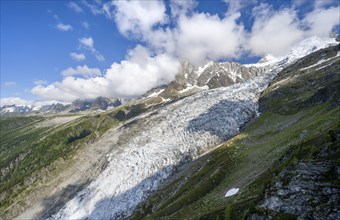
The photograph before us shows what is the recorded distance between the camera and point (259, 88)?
168125 mm

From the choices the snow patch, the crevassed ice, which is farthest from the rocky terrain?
the snow patch

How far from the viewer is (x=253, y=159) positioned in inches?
2655

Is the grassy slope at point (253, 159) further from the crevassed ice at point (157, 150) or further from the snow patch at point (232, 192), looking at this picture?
the crevassed ice at point (157, 150)

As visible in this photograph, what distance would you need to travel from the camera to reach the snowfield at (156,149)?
103 metres

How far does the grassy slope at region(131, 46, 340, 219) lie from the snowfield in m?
10.7

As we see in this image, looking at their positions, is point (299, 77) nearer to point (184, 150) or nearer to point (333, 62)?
point (333, 62)

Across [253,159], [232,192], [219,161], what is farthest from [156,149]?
→ [232,192]

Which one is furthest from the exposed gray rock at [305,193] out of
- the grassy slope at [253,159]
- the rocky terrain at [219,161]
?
the grassy slope at [253,159]

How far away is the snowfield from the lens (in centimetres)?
10256

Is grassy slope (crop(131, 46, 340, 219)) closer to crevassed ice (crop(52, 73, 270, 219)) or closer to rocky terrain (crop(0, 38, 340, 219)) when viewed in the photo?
rocky terrain (crop(0, 38, 340, 219))

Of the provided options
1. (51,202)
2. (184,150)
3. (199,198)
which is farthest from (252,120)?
(51,202)

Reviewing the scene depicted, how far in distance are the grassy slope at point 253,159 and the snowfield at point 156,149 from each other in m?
10.7

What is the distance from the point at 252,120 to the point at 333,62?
64.1 metres

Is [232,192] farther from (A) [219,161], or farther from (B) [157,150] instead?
(B) [157,150]
